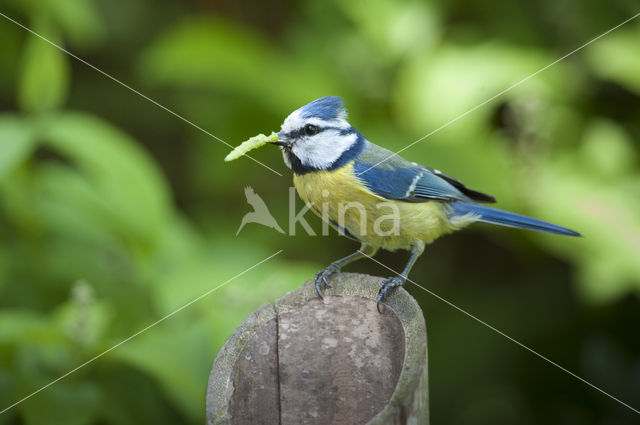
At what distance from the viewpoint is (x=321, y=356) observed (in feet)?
5.99

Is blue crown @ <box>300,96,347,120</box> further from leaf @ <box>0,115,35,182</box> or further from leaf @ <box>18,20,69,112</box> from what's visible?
leaf @ <box>18,20,69,112</box>

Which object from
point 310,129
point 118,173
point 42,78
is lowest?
point 118,173

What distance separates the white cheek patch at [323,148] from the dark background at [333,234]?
1.66 feet

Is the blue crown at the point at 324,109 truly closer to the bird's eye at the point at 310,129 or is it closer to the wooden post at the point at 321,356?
the bird's eye at the point at 310,129

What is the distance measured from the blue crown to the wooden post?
0.52 metres

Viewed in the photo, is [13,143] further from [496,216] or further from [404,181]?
[496,216]

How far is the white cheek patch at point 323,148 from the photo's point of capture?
216 centimetres

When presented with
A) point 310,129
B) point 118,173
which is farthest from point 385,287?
point 118,173

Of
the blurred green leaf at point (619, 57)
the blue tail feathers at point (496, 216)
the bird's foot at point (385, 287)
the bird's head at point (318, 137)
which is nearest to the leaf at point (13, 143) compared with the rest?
the bird's head at point (318, 137)

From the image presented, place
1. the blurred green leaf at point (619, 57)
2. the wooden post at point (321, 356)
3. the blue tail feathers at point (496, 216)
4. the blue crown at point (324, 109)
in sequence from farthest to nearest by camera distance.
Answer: the blurred green leaf at point (619, 57), the blue tail feathers at point (496, 216), the blue crown at point (324, 109), the wooden post at point (321, 356)

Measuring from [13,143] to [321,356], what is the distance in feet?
4.80

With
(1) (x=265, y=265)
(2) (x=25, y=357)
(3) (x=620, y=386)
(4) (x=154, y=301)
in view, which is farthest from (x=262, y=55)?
(3) (x=620, y=386)

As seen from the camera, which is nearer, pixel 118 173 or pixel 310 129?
pixel 310 129

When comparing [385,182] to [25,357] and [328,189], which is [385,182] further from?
[25,357]
